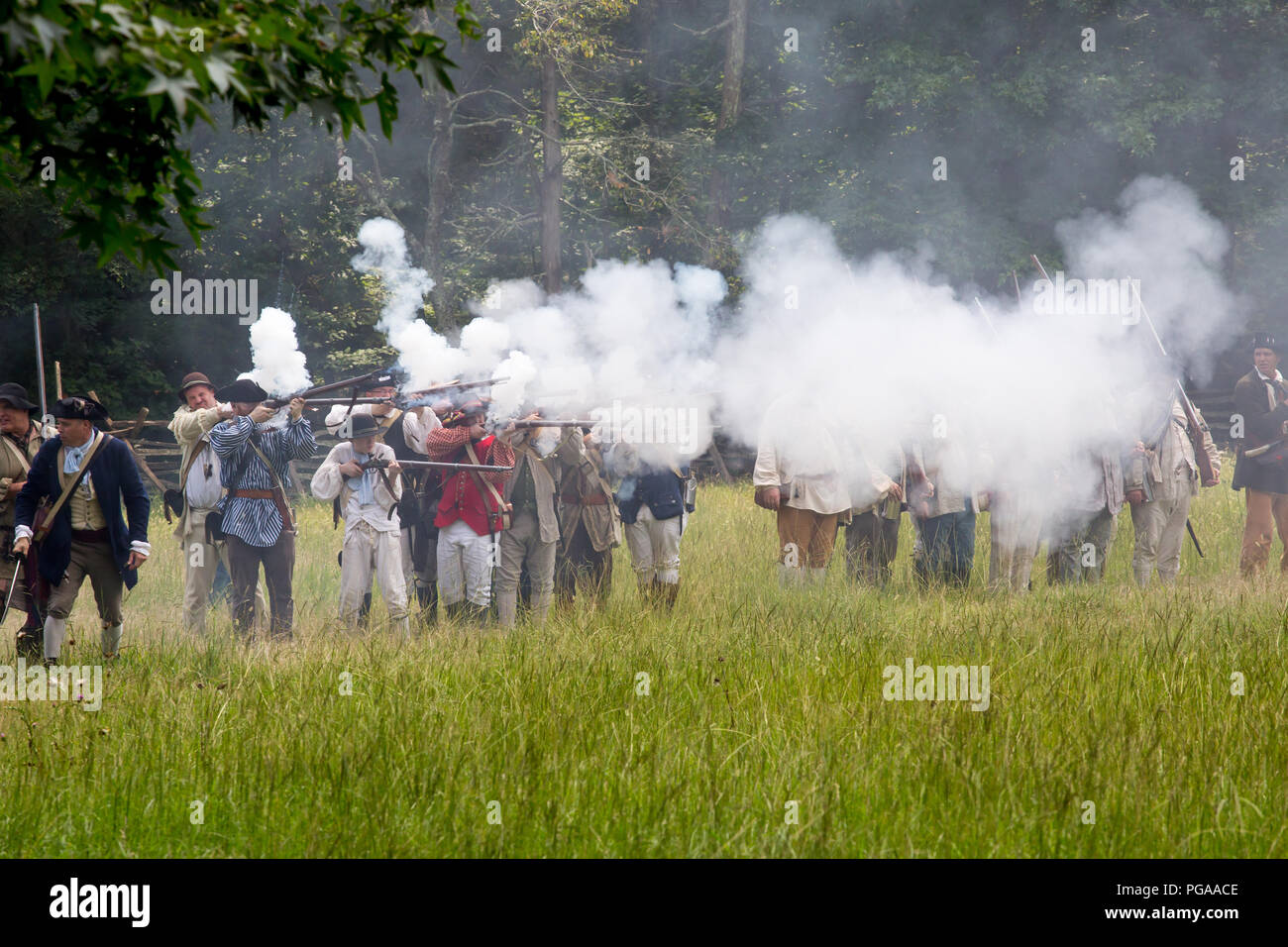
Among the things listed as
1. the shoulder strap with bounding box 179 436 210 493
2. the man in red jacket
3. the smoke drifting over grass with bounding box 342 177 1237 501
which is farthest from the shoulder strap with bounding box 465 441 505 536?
the shoulder strap with bounding box 179 436 210 493

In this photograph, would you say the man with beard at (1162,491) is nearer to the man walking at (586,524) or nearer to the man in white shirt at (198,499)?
the man walking at (586,524)

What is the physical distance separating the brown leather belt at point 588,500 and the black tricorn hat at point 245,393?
2247 millimetres

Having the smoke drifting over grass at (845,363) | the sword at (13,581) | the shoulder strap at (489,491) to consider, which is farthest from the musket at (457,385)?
the sword at (13,581)

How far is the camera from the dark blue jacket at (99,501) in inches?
259

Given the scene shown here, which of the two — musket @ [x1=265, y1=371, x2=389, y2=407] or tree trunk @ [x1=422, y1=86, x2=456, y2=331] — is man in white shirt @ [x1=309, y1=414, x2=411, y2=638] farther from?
tree trunk @ [x1=422, y1=86, x2=456, y2=331]

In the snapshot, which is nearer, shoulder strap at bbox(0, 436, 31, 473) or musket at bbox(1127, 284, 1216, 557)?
shoulder strap at bbox(0, 436, 31, 473)

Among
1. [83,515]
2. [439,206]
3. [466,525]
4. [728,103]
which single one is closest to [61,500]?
[83,515]

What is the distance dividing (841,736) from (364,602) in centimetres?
425

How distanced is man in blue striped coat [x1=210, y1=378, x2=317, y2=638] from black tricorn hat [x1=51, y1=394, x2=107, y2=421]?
3.52 feet

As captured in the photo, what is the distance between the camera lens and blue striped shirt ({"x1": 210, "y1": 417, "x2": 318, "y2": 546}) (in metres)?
7.81

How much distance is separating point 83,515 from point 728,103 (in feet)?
55.6
